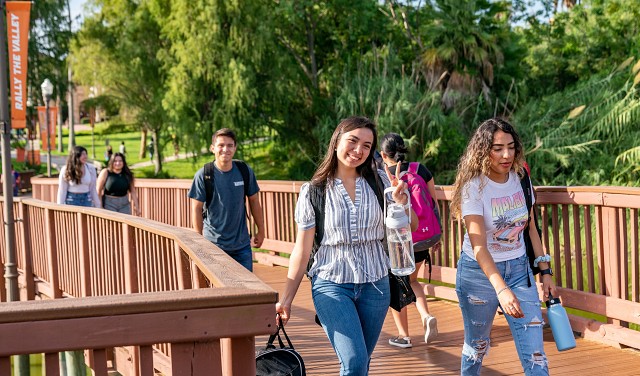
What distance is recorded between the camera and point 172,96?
34906 millimetres

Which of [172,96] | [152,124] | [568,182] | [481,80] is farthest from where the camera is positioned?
[152,124]

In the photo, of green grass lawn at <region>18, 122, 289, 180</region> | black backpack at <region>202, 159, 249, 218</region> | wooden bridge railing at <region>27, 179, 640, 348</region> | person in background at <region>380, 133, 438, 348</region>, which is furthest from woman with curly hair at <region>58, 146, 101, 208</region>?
green grass lawn at <region>18, 122, 289, 180</region>

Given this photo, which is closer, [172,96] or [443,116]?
[443,116]

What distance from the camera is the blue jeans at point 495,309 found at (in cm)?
445

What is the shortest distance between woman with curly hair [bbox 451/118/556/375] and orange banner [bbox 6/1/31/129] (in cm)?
1204

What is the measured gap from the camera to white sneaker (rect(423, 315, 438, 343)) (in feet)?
23.2

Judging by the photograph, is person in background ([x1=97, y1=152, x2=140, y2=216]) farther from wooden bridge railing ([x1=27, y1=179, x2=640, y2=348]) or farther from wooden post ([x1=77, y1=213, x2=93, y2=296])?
wooden bridge railing ([x1=27, y1=179, x2=640, y2=348])

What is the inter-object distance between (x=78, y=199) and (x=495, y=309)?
8102 millimetres

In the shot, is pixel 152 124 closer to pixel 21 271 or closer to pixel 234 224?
pixel 21 271

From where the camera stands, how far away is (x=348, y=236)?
4.20 meters

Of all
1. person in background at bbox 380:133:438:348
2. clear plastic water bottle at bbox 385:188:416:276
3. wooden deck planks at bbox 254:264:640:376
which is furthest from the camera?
person in background at bbox 380:133:438:348

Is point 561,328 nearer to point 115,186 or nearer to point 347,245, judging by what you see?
point 347,245

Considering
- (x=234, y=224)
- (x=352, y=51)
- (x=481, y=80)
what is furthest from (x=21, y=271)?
(x=352, y=51)

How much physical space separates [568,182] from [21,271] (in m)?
16.4
